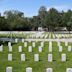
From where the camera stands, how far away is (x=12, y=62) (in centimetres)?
1446

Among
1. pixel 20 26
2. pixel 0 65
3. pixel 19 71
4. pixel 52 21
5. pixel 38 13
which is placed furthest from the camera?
pixel 38 13

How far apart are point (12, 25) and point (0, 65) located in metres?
78.0

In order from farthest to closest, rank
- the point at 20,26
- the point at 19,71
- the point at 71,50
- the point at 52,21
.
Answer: the point at 20,26 → the point at 52,21 → the point at 71,50 → the point at 19,71

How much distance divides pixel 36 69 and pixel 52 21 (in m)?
74.9

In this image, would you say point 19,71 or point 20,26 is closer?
point 19,71

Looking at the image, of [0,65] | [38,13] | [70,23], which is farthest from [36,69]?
[38,13]

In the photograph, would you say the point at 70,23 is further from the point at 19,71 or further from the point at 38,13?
the point at 19,71

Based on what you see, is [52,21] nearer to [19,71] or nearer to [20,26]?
[20,26]

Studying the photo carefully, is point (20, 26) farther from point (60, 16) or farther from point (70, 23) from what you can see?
point (70, 23)

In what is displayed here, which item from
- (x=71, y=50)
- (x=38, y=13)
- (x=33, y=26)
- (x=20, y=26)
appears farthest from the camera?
(x=38, y=13)

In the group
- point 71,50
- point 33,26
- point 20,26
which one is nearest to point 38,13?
point 33,26

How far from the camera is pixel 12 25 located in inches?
3602

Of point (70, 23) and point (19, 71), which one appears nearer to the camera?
point (19, 71)

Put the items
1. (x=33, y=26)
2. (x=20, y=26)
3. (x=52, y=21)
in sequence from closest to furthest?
(x=52, y=21) < (x=20, y=26) < (x=33, y=26)
